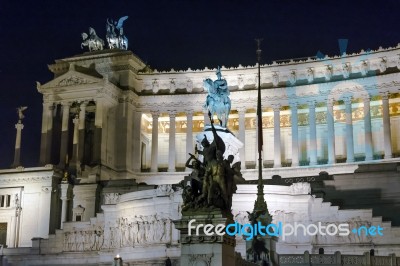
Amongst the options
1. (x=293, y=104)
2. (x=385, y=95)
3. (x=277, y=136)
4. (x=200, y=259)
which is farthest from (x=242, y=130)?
(x=200, y=259)

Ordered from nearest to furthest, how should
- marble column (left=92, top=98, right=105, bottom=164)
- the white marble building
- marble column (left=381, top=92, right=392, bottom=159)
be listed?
the white marble building < marble column (left=381, top=92, right=392, bottom=159) < marble column (left=92, top=98, right=105, bottom=164)

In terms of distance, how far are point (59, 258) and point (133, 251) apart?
25.7 feet

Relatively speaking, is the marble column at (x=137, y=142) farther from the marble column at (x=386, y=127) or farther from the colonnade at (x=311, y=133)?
→ the marble column at (x=386, y=127)

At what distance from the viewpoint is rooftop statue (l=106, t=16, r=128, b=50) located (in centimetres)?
10438

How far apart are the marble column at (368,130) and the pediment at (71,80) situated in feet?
113

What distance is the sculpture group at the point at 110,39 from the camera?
10388 cm

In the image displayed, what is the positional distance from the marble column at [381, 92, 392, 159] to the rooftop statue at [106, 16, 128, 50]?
3855cm

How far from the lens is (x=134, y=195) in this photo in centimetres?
5988

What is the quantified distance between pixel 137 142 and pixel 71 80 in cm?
1247

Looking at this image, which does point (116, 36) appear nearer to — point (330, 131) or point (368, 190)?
point (330, 131)

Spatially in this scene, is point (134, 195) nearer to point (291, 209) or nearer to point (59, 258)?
point (59, 258)

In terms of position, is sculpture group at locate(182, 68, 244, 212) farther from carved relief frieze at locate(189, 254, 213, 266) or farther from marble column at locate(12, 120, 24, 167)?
marble column at locate(12, 120, 24, 167)

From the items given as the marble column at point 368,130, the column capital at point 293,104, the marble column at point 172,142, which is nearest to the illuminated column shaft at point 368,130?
the marble column at point 368,130

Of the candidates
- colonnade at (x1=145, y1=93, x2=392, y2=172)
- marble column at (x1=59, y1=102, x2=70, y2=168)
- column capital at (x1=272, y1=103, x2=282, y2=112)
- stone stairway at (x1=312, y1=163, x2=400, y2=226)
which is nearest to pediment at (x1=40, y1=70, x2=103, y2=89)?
marble column at (x1=59, y1=102, x2=70, y2=168)
